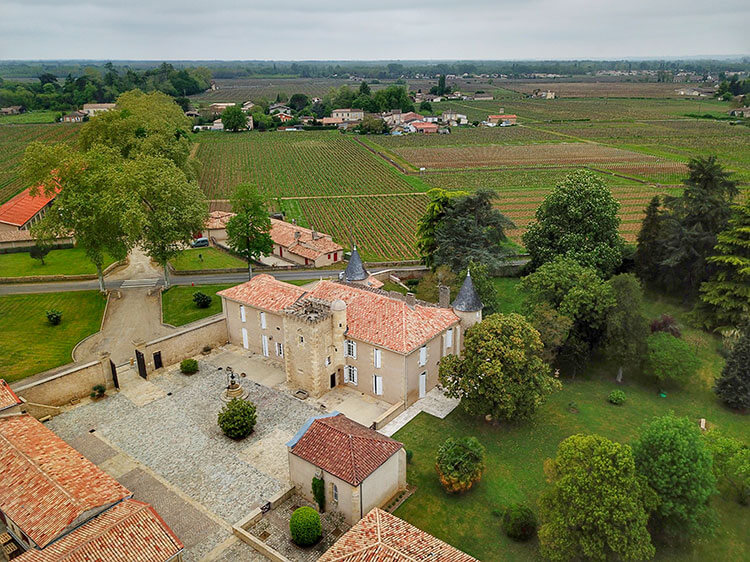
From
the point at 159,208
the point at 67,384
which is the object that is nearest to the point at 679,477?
the point at 67,384

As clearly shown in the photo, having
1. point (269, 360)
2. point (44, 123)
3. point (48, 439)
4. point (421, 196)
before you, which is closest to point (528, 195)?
point (421, 196)

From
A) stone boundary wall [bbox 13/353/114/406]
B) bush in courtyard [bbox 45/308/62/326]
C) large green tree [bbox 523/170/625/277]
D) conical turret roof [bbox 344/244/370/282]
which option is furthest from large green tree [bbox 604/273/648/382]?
bush in courtyard [bbox 45/308/62/326]

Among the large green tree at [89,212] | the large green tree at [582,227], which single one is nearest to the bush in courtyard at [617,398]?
the large green tree at [582,227]

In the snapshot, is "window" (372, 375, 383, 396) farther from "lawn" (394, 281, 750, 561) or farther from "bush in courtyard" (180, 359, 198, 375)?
"bush in courtyard" (180, 359, 198, 375)

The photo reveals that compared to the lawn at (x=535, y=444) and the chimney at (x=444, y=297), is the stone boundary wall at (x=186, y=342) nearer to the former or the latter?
the chimney at (x=444, y=297)

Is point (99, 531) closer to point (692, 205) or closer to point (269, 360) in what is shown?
point (269, 360)

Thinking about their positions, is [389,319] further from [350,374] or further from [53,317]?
[53,317]
